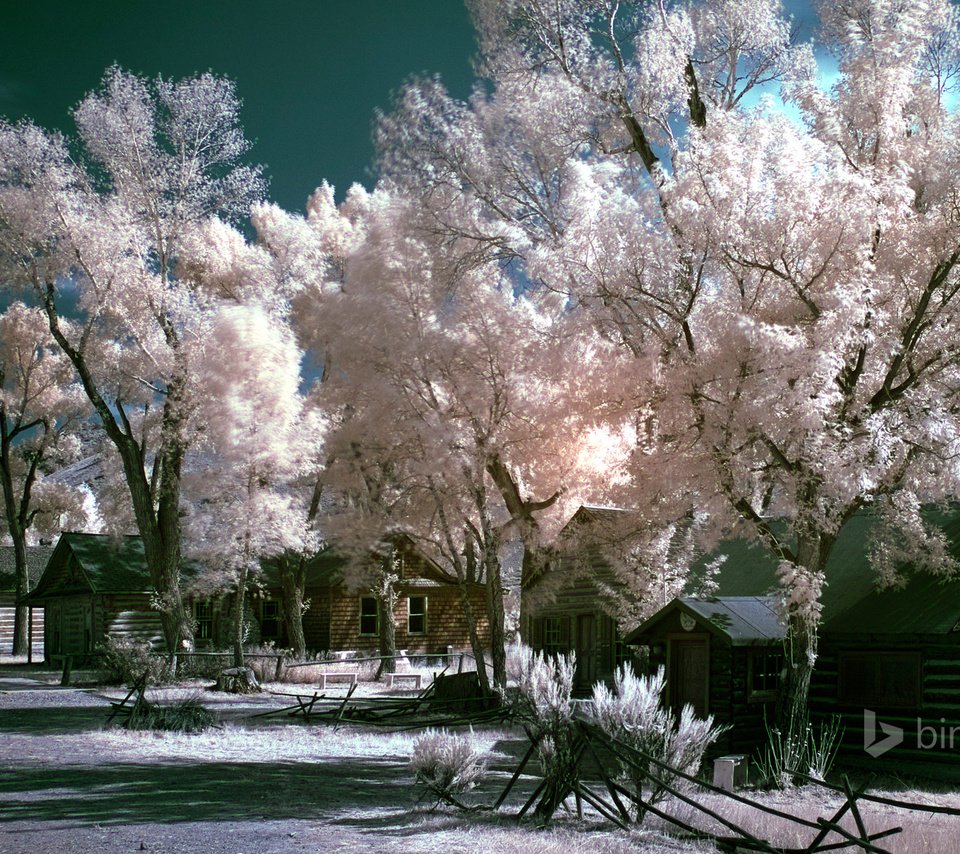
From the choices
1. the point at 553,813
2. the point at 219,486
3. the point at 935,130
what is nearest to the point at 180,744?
the point at 553,813

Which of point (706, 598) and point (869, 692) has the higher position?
point (706, 598)

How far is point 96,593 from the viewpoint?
36.3 meters

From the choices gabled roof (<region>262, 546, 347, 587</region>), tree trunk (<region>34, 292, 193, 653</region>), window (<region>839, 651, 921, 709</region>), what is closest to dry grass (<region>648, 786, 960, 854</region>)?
window (<region>839, 651, 921, 709</region>)

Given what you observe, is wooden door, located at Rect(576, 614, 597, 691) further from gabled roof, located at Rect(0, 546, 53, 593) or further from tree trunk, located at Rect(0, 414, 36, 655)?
gabled roof, located at Rect(0, 546, 53, 593)

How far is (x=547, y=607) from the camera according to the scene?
29375mm

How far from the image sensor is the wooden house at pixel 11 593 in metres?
46.2

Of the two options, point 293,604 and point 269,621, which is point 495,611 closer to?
point 293,604

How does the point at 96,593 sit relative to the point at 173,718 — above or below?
above

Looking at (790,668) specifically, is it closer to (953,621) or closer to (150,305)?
(953,621)

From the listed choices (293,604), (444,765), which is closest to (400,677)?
(293,604)

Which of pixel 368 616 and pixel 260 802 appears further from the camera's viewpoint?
pixel 368 616

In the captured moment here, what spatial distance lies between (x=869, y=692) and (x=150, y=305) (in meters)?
22.7

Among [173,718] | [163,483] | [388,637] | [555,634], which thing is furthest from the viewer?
[388,637]

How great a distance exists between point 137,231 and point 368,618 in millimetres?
18236
